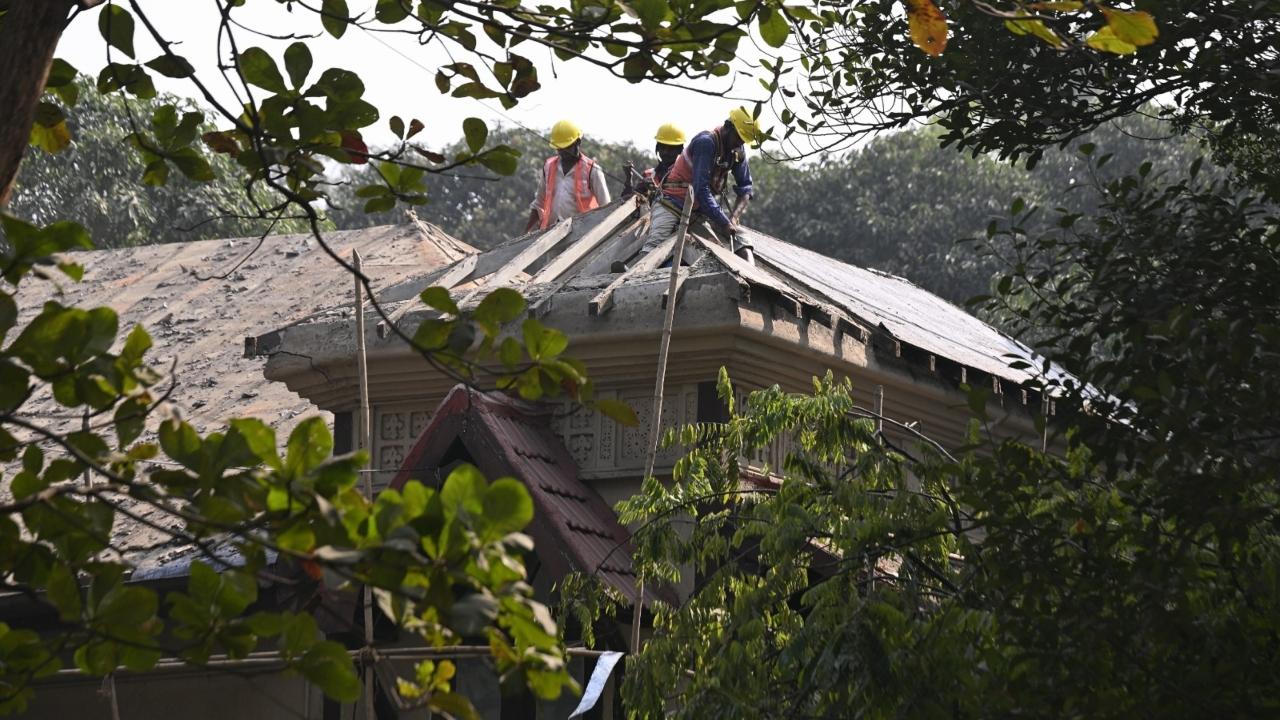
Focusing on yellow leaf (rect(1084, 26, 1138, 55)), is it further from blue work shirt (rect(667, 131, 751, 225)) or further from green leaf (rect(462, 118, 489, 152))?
blue work shirt (rect(667, 131, 751, 225))

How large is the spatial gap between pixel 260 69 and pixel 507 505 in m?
1.93

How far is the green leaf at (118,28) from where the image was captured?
451 centimetres

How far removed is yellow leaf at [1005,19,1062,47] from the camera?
4296 millimetres

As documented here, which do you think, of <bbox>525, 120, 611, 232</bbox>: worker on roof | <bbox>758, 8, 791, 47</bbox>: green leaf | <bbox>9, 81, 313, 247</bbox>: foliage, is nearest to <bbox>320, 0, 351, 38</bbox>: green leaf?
<bbox>758, 8, 791, 47</bbox>: green leaf

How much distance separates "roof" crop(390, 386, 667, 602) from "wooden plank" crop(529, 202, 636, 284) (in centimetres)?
119

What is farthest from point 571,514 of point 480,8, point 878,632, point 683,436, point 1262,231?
point 480,8

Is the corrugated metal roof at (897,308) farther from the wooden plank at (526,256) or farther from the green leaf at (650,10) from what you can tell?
the green leaf at (650,10)

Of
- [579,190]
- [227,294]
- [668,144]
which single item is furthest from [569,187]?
[227,294]

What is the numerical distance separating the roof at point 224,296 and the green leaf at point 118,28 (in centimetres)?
839

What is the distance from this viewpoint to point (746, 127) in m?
7.62

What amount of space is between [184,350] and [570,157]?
13.1 feet

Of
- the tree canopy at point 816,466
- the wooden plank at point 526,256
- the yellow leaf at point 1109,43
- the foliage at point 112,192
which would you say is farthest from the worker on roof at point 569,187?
the foliage at point 112,192

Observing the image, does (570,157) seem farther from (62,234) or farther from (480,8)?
(62,234)

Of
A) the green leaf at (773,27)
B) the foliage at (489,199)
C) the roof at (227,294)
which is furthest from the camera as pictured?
the foliage at (489,199)
